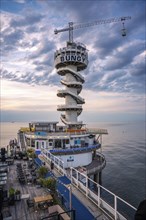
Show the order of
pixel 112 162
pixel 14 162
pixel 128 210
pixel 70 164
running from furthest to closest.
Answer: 1. pixel 112 162
2. pixel 70 164
3. pixel 128 210
4. pixel 14 162

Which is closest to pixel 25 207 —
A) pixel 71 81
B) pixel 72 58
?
pixel 71 81

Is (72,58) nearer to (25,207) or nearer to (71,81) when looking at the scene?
(71,81)

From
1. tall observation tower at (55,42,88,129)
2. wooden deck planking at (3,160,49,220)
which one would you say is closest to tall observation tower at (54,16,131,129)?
tall observation tower at (55,42,88,129)

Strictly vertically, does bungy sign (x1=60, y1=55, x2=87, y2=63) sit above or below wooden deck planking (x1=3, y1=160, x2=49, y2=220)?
above

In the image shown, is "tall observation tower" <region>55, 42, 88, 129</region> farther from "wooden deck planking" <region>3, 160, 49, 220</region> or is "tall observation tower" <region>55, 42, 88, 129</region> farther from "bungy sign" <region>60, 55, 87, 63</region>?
"wooden deck planking" <region>3, 160, 49, 220</region>

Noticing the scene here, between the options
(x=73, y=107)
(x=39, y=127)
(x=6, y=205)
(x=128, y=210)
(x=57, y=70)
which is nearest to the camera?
(x=6, y=205)

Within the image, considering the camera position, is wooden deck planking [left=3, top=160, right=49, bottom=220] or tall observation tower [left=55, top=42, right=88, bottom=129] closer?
wooden deck planking [left=3, top=160, right=49, bottom=220]

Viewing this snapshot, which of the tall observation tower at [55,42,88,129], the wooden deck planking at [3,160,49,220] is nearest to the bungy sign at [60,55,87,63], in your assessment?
the tall observation tower at [55,42,88,129]

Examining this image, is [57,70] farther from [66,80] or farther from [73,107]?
[73,107]

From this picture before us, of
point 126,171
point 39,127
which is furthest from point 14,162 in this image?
point 126,171

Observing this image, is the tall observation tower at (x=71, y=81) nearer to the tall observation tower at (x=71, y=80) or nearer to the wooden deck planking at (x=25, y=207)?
the tall observation tower at (x=71, y=80)
